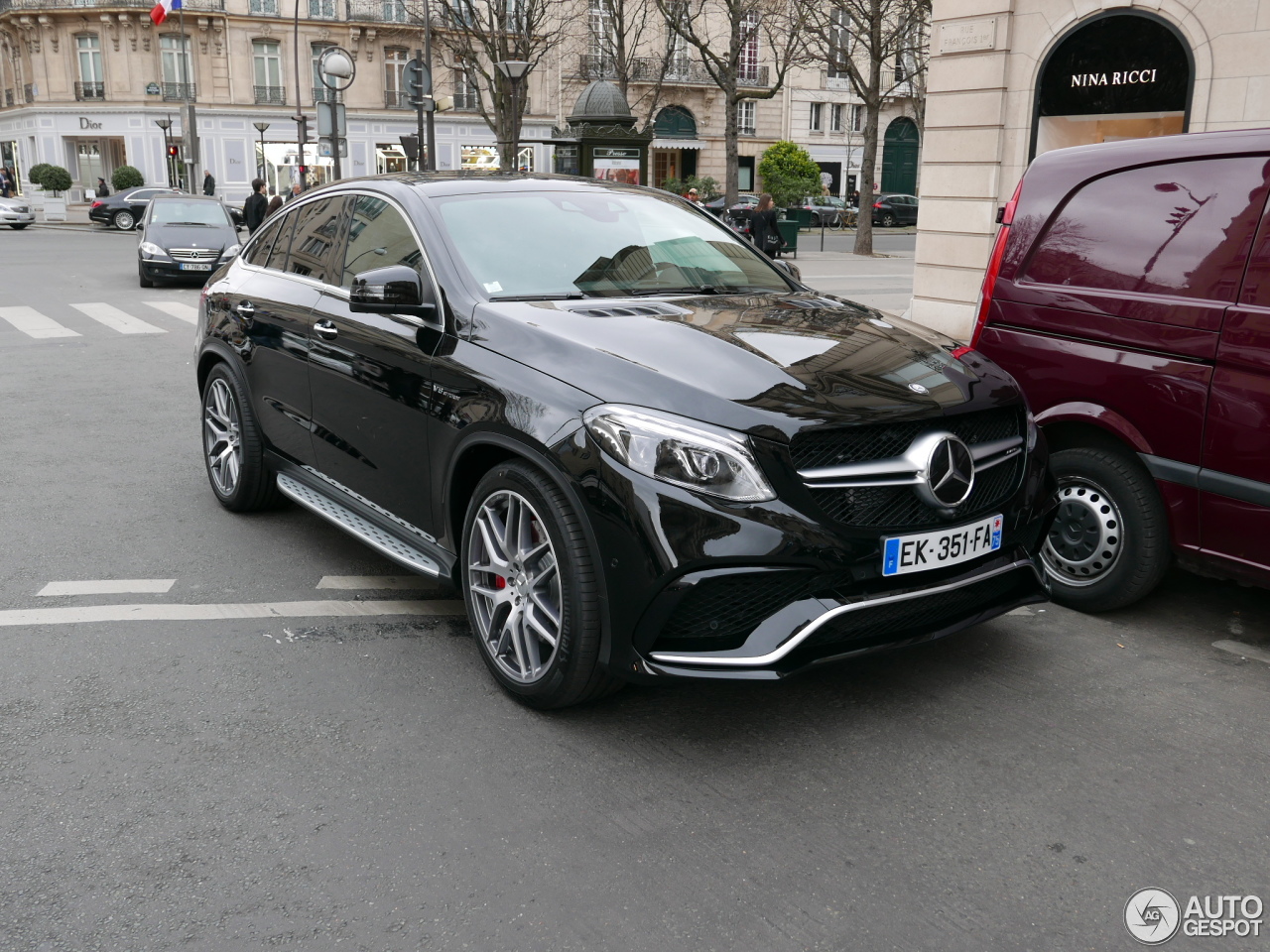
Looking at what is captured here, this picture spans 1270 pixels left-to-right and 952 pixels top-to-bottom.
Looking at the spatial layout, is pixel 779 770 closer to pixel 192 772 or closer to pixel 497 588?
pixel 497 588

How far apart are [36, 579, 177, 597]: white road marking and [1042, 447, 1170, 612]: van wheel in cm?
359

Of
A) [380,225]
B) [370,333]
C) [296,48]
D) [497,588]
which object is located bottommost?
[497,588]

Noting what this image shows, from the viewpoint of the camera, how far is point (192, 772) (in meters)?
3.39

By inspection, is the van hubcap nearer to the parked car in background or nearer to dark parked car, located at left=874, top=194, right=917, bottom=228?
the parked car in background

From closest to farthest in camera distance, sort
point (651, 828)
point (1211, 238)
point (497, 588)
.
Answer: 1. point (651, 828)
2. point (497, 588)
3. point (1211, 238)

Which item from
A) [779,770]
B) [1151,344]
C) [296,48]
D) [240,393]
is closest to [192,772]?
[779,770]

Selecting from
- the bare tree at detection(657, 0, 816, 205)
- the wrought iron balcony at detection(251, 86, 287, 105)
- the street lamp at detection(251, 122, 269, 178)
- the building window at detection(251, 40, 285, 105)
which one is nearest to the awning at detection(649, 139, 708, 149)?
the bare tree at detection(657, 0, 816, 205)

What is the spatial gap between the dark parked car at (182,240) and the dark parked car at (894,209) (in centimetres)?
3650

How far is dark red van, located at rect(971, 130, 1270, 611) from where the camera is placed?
163 inches

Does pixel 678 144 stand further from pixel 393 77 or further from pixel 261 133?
pixel 261 133

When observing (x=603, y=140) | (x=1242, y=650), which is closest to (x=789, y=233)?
(x=603, y=140)

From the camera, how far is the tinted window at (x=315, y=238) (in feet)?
17.0

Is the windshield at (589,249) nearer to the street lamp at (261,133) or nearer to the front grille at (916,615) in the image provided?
the front grille at (916,615)

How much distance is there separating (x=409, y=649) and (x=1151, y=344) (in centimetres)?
291
